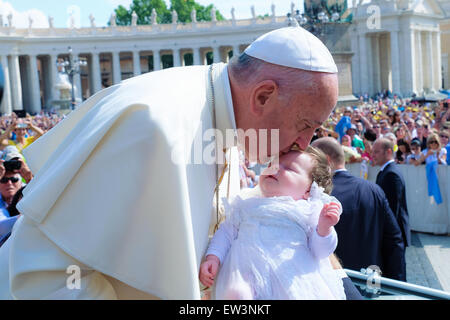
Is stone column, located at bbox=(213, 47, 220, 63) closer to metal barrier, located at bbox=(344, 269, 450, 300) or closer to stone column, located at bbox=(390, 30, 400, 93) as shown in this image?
stone column, located at bbox=(390, 30, 400, 93)

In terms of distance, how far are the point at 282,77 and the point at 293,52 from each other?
10 centimetres

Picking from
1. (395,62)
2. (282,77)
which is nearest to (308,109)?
(282,77)

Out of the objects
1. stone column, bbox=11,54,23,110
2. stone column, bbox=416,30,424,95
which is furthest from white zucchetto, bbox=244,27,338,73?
stone column, bbox=11,54,23,110

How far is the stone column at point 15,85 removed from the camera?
5969 centimetres

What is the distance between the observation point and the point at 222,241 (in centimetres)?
183

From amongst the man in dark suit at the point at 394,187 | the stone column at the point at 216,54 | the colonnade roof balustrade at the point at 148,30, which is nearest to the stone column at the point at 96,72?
the colonnade roof balustrade at the point at 148,30

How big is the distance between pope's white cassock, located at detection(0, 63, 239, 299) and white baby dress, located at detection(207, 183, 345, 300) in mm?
314

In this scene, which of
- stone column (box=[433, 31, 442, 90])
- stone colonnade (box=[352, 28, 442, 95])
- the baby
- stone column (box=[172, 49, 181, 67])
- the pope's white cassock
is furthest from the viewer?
stone column (box=[433, 31, 442, 90])

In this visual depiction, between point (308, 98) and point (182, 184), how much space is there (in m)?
0.58

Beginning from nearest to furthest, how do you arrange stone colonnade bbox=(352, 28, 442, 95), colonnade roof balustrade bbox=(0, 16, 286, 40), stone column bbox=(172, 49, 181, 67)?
stone colonnade bbox=(352, 28, 442, 95) < colonnade roof balustrade bbox=(0, 16, 286, 40) < stone column bbox=(172, 49, 181, 67)

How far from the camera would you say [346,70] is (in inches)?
818

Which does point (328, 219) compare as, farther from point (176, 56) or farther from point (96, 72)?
point (96, 72)

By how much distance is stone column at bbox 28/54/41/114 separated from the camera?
62.8m

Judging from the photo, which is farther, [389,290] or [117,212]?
[389,290]
